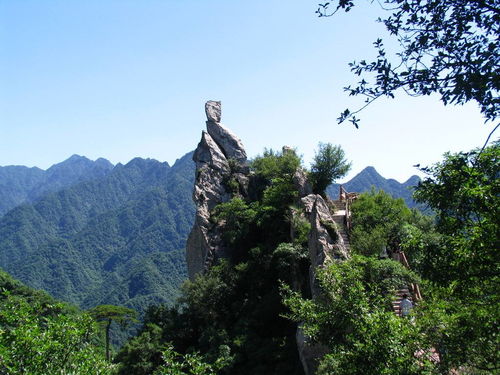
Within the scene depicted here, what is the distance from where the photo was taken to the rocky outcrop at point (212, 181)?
113 feet

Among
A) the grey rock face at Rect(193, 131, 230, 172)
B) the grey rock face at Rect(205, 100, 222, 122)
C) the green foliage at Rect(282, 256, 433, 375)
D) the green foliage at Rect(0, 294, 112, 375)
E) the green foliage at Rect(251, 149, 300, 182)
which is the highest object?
the grey rock face at Rect(205, 100, 222, 122)

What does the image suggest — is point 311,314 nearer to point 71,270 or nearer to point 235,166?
point 235,166

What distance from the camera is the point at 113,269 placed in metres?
174

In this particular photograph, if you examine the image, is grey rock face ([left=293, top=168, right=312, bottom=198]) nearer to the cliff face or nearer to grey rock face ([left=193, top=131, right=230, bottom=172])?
the cliff face

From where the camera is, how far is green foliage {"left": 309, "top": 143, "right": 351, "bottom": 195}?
95.8 ft

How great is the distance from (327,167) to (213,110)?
17735 millimetres

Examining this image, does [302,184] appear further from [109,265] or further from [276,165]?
[109,265]

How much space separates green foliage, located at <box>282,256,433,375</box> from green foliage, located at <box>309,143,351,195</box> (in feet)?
53.4

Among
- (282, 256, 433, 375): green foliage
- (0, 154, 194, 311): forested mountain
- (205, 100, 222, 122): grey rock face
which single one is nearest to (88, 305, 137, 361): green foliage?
(205, 100, 222, 122): grey rock face

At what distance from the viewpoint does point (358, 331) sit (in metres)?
9.72

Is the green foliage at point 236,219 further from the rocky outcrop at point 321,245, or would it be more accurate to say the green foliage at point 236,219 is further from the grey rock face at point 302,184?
the rocky outcrop at point 321,245

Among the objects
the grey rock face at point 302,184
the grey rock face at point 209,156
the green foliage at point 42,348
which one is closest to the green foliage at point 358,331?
the green foliage at point 42,348

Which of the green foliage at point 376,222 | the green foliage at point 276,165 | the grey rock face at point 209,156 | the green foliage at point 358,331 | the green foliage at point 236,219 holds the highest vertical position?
the grey rock face at point 209,156

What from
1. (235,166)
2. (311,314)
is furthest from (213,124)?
(311,314)
